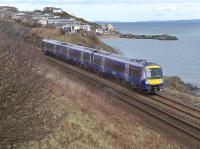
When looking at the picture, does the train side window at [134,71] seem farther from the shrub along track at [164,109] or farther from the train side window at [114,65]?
the train side window at [114,65]

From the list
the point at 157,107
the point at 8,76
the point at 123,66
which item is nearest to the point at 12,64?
the point at 8,76

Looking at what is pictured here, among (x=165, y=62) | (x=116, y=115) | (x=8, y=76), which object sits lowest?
(x=165, y=62)

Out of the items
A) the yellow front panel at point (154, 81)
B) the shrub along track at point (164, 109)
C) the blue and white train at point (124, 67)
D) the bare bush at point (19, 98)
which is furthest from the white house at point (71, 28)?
the bare bush at point (19, 98)

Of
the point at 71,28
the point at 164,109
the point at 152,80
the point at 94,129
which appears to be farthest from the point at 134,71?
the point at 71,28

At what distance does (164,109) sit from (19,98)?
18.0 meters

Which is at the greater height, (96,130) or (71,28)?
(96,130)

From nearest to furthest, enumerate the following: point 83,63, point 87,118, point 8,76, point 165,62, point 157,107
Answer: point 8,76 → point 87,118 → point 157,107 → point 83,63 → point 165,62

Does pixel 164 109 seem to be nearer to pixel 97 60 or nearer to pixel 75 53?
pixel 97 60

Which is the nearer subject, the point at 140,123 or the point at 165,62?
the point at 140,123

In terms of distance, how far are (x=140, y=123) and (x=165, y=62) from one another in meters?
75.1

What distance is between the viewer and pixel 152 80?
33.2 metres

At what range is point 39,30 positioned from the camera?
101 m

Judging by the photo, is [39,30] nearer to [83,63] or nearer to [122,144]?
[83,63]

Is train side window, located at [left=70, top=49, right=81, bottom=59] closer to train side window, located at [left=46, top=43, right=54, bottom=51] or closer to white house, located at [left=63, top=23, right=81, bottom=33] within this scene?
train side window, located at [left=46, top=43, right=54, bottom=51]
